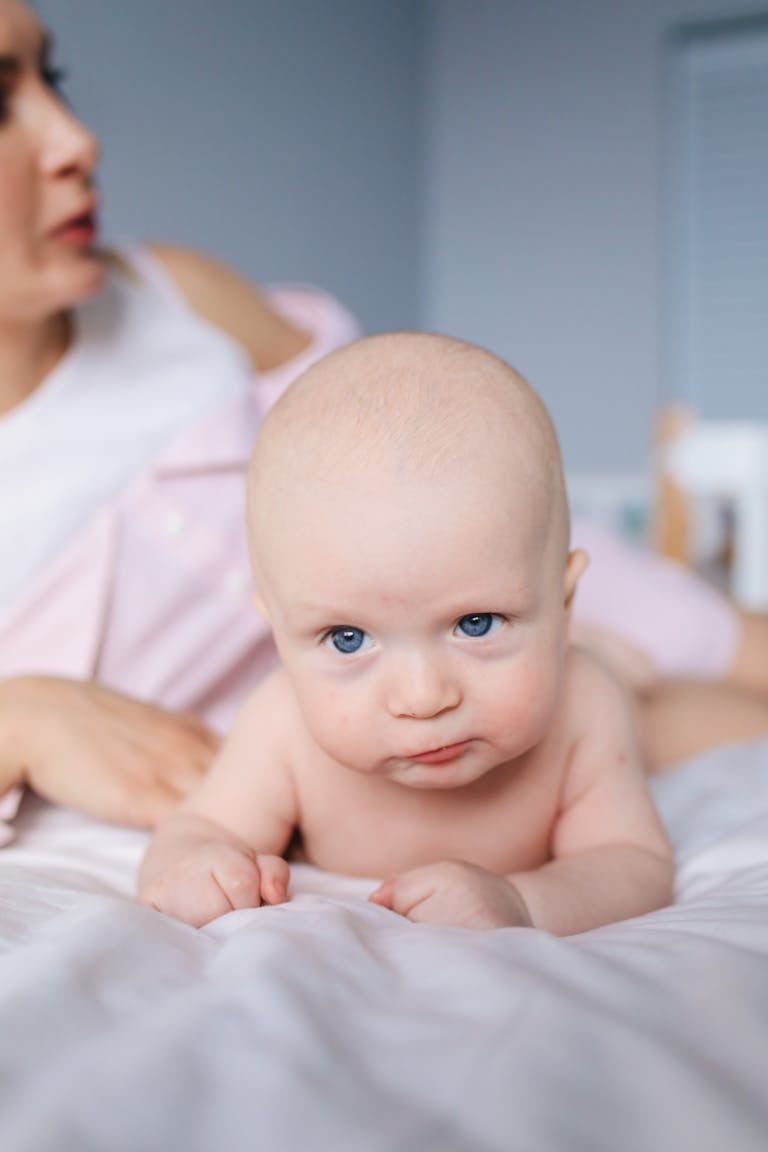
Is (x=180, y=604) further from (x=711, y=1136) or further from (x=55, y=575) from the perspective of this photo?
(x=711, y=1136)

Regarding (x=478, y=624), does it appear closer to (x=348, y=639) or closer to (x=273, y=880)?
(x=348, y=639)

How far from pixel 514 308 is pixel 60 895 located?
4.41m

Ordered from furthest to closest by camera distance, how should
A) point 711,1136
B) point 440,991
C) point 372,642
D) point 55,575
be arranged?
point 55,575, point 372,642, point 440,991, point 711,1136

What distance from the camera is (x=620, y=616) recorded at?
1.52m

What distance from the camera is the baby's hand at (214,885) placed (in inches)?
25.7

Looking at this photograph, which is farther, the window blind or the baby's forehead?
the window blind

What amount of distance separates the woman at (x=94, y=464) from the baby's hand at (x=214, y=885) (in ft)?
1.06

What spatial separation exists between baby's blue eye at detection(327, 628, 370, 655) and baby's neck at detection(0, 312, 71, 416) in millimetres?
692

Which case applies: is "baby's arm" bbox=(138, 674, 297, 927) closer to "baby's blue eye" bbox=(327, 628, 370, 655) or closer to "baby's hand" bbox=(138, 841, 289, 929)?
"baby's hand" bbox=(138, 841, 289, 929)

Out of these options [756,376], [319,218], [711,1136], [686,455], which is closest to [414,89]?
[319,218]

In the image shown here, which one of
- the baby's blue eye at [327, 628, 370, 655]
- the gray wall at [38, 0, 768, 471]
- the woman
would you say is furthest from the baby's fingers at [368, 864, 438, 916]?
the gray wall at [38, 0, 768, 471]

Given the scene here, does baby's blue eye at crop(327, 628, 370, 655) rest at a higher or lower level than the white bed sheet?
higher

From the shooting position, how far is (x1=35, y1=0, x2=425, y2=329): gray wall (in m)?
2.37

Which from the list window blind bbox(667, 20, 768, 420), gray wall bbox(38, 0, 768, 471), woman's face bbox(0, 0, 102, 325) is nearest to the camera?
woman's face bbox(0, 0, 102, 325)
